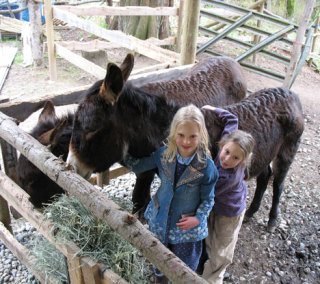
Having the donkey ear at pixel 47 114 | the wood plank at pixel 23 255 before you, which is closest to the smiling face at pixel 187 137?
the wood plank at pixel 23 255

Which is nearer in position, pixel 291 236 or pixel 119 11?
pixel 291 236

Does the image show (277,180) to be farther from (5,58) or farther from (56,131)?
(5,58)

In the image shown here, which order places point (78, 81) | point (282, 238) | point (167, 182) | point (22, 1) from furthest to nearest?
point (22, 1) → point (78, 81) → point (282, 238) → point (167, 182)

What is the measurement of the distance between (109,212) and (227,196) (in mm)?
1194

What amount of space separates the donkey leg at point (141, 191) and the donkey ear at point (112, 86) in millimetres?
890

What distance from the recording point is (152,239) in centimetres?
172

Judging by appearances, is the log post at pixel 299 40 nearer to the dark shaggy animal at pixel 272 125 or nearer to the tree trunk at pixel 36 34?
the dark shaggy animal at pixel 272 125

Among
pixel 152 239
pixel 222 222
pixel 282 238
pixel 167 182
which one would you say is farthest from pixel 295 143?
pixel 152 239

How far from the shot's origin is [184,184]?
8.23 ft

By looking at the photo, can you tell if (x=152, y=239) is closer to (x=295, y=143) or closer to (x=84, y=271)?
(x=84, y=271)

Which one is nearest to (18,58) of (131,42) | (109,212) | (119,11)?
(119,11)

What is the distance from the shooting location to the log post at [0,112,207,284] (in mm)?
1601

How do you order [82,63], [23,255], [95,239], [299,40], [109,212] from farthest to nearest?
[82,63] → [299,40] → [23,255] → [95,239] → [109,212]

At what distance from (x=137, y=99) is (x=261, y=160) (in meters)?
1.52
